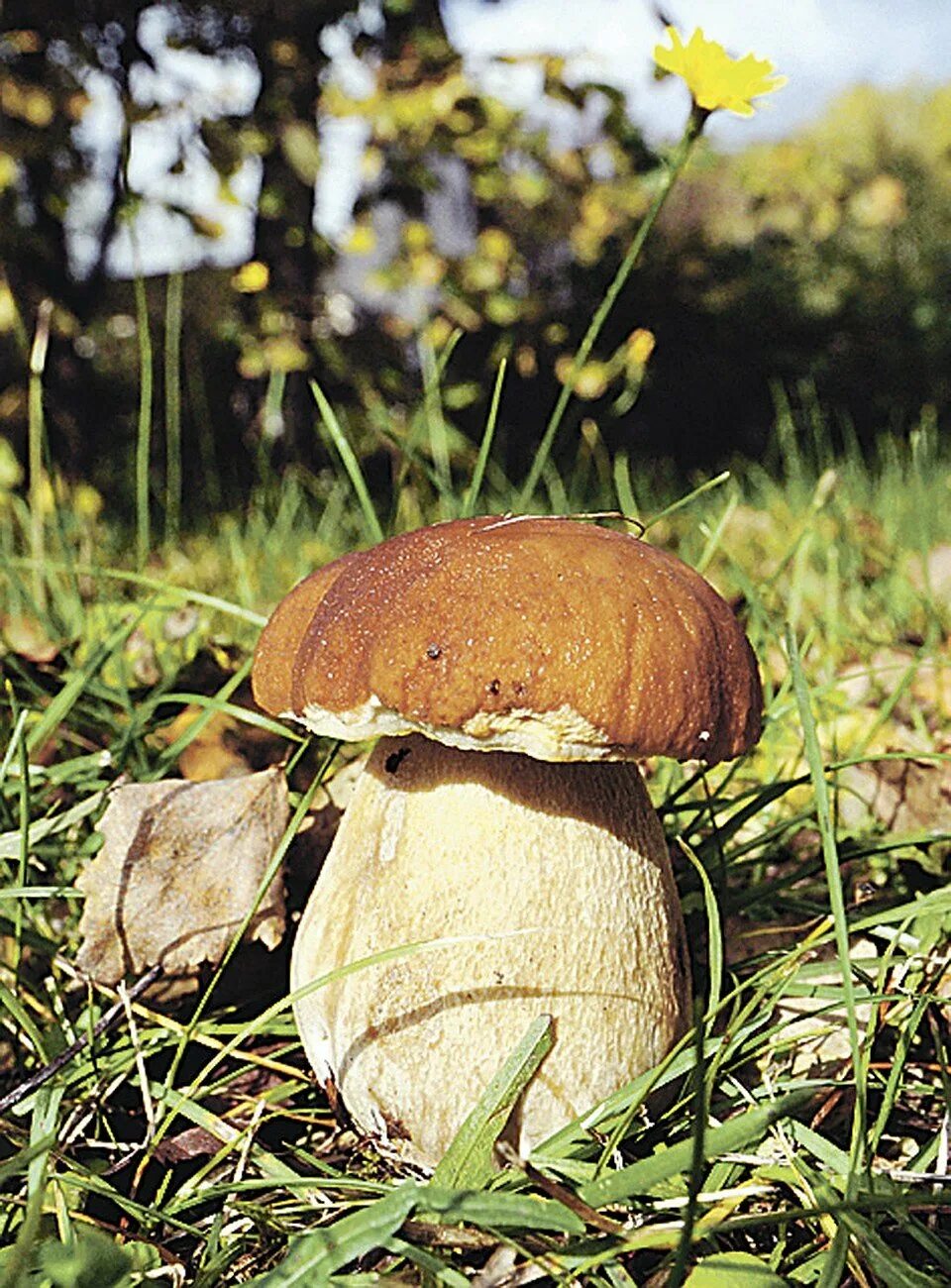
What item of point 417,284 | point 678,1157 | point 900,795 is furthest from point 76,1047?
point 417,284

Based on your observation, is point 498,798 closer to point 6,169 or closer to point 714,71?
point 714,71

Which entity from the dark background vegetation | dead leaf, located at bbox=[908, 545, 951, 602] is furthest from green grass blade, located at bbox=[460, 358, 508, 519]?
dead leaf, located at bbox=[908, 545, 951, 602]

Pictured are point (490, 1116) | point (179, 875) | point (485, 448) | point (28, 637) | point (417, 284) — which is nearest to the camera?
point (490, 1116)

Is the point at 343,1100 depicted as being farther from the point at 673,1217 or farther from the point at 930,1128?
the point at 930,1128

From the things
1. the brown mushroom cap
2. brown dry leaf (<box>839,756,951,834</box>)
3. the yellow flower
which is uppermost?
the yellow flower

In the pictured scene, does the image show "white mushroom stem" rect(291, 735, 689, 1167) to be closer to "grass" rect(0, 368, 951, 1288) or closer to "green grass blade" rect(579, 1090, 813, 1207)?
"grass" rect(0, 368, 951, 1288)

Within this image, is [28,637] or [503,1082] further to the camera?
[28,637]

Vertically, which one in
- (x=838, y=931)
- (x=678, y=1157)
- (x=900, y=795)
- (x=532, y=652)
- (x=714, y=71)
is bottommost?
(x=900, y=795)
